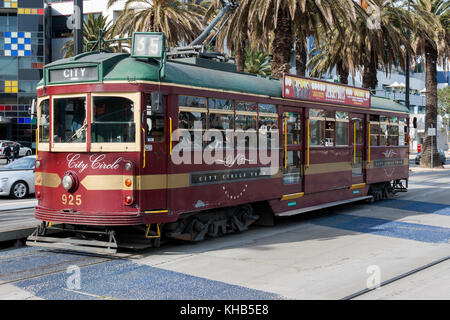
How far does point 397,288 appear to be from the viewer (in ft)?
24.5

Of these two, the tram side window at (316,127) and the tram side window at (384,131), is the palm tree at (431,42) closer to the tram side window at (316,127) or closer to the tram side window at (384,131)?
the tram side window at (384,131)

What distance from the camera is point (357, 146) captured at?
1565cm

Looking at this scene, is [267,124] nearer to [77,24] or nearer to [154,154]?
[154,154]

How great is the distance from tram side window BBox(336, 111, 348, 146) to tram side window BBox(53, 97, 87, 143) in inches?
298

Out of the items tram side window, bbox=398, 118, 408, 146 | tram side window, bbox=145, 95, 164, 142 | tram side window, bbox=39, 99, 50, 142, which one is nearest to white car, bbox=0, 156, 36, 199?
tram side window, bbox=39, 99, 50, 142

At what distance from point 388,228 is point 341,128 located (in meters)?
3.26

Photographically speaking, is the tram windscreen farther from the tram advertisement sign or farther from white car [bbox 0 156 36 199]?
white car [bbox 0 156 36 199]

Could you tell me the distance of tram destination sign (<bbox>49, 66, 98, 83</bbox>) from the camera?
9258 millimetres

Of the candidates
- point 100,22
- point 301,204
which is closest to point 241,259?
point 301,204

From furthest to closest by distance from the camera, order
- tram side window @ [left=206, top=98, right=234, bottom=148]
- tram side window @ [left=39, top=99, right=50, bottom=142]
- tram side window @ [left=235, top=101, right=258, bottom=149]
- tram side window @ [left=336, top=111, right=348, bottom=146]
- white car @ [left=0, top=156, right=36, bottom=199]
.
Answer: white car @ [left=0, top=156, right=36, bottom=199]
tram side window @ [left=336, top=111, right=348, bottom=146]
tram side window @ [left=235, top=101, right=258, bottom=149]
tram side window @ [left=206, top=98, right=234, bottom=148]
tram side window @ [left=39, top=99, right=50, bottom=142]

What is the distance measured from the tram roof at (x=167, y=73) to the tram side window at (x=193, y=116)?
11.6 inches

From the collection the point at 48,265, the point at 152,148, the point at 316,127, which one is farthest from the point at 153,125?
the point at 316,127

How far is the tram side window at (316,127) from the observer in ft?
43.9

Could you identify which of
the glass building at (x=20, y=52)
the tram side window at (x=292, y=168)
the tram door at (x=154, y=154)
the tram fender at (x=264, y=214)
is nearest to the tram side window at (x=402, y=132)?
the tram side window at (x=292, y=168)
